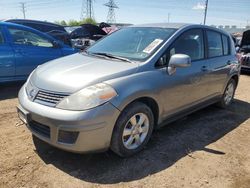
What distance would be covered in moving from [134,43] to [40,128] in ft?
6.04

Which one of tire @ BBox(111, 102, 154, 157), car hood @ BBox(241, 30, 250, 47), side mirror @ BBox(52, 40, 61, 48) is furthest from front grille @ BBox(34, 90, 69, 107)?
car hood @ BBox(241, 30, 250, 47)

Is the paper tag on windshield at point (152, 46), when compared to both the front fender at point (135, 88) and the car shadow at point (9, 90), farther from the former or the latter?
the car shadow at point (9, 90)

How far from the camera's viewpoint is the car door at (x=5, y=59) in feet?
19.1

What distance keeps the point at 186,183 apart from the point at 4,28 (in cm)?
491

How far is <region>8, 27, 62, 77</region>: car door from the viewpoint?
241 inches

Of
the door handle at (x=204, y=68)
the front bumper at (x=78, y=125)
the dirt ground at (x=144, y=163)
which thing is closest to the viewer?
the front bumper at (x=78, y=125)

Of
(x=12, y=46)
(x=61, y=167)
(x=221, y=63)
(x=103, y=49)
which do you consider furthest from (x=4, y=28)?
(x=221, y=63)

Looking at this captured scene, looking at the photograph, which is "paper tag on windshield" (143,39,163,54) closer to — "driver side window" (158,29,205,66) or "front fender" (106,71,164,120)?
"driver side window" (158,29,205,66)

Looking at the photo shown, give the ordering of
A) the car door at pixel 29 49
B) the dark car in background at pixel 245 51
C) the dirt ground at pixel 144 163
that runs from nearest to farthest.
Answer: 1. the dirt ground at pixel 144 163
2. the car door at pixel 29 49
3. the dark car in background at pixel 245 51

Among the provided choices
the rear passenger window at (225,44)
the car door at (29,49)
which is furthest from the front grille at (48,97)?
the rear passenger window at (225,44)

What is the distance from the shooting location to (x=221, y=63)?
5.18m

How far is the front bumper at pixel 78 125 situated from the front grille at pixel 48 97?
55 mm

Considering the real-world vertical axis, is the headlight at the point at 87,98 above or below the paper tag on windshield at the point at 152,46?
below

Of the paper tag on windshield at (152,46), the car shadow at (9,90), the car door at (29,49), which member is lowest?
the car shadow at (9,90)
